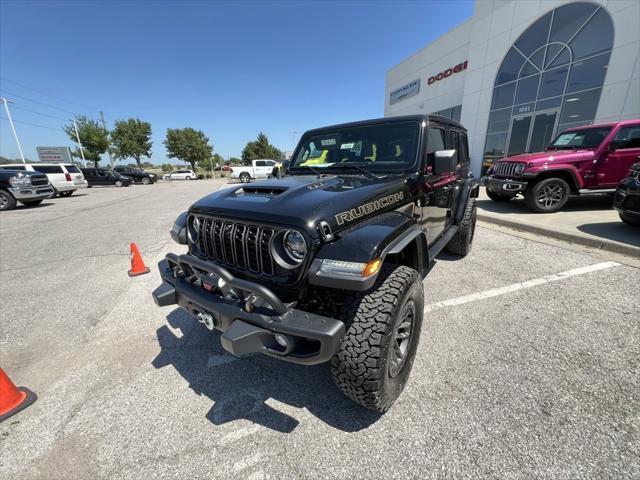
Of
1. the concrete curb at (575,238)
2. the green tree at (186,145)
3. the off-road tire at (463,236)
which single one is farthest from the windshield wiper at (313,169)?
the green tree at (186,145)

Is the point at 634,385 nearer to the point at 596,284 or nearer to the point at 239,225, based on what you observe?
the point at 596,284

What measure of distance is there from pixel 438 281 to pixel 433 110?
60.5 ft

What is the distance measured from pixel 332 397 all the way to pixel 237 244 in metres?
1.26

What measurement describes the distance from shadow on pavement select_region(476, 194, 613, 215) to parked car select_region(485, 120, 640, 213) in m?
0.58

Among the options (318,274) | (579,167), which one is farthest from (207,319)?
(579,167)

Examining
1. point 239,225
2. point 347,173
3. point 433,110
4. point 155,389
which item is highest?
point 433,110

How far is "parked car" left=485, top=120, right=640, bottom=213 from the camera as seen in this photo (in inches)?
243

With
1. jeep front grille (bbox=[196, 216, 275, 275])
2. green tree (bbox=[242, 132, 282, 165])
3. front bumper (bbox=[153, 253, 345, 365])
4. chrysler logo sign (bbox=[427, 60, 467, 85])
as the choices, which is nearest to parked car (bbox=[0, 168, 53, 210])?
jeep front grille (bbox=[196, 216, 275, 275])

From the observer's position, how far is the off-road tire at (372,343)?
1535 mm

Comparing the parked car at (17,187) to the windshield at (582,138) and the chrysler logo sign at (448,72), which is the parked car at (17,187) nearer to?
the windshield at (582,138)

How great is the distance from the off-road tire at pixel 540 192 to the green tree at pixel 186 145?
49205 mm

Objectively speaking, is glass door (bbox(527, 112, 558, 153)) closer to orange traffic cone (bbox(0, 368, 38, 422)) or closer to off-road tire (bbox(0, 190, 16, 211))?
orange traffic cone (bbox(0, 368, 38, 422))

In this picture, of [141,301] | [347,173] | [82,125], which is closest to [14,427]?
[141,301]

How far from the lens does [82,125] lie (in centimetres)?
3503
